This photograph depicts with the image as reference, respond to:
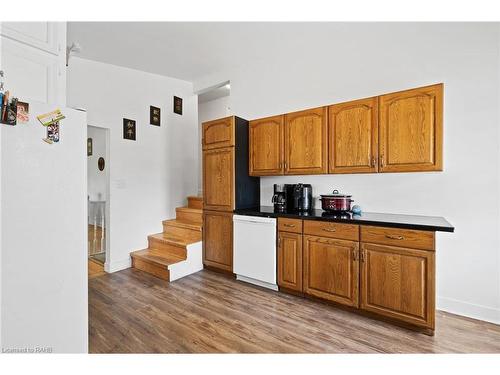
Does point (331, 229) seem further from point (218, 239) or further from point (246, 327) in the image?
point (218, 239)

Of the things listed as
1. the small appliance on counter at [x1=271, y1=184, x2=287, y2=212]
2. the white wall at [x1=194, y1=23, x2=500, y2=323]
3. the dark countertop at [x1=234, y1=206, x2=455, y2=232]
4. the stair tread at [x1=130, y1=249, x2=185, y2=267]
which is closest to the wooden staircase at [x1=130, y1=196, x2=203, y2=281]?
the stair tread at [x1=130, y1=249, x2=185, y2=267]

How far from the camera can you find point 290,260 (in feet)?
8.52

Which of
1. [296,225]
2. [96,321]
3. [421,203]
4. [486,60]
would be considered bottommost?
[96,321]

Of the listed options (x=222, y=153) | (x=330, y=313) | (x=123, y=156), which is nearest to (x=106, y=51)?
(x=123, y=156)

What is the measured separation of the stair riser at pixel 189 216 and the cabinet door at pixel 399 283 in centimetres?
238

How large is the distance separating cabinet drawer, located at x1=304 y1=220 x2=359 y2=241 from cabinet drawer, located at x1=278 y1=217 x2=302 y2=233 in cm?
8

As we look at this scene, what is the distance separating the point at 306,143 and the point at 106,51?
104 inches

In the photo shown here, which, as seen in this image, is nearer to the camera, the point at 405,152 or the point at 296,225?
the point at 405,152

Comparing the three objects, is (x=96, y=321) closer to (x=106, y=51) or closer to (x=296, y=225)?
(x=296, y=225)

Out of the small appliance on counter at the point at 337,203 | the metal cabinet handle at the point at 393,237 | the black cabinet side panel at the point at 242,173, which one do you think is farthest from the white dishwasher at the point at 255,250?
the metal cabinet handle at the point at 393,237

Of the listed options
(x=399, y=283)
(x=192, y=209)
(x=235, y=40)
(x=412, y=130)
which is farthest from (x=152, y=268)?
(x=412, y=130)

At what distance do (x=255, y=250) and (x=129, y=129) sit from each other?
243 centimetres
